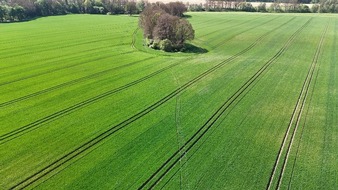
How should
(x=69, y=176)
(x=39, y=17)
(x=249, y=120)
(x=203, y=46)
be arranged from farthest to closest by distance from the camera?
1. (x=39, y=17)
2. (x=203, y=46)
3. (x=249, y=120)
4. (x=69, y=176)

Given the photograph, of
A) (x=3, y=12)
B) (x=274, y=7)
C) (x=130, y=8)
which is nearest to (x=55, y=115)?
(x=3, y=12)

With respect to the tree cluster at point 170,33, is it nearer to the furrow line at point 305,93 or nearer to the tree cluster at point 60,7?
the furrow line at point 305,93

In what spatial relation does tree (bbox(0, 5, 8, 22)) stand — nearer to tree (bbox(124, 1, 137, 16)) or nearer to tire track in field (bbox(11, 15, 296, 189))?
tree (bbox(124, 1, 137, 16))

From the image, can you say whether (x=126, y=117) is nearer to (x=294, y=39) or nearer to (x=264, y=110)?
(x=264, y=110)

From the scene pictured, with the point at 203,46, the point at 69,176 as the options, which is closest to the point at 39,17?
the point at 203,46

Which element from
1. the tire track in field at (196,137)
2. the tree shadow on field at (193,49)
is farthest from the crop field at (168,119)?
the tree shadow on field at (193,49)

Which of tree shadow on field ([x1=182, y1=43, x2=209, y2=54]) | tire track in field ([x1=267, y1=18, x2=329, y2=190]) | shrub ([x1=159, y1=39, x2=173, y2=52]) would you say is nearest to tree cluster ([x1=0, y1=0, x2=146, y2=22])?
tree shadow on field ([x1=182, y1=43, x2=209, y2=54])
